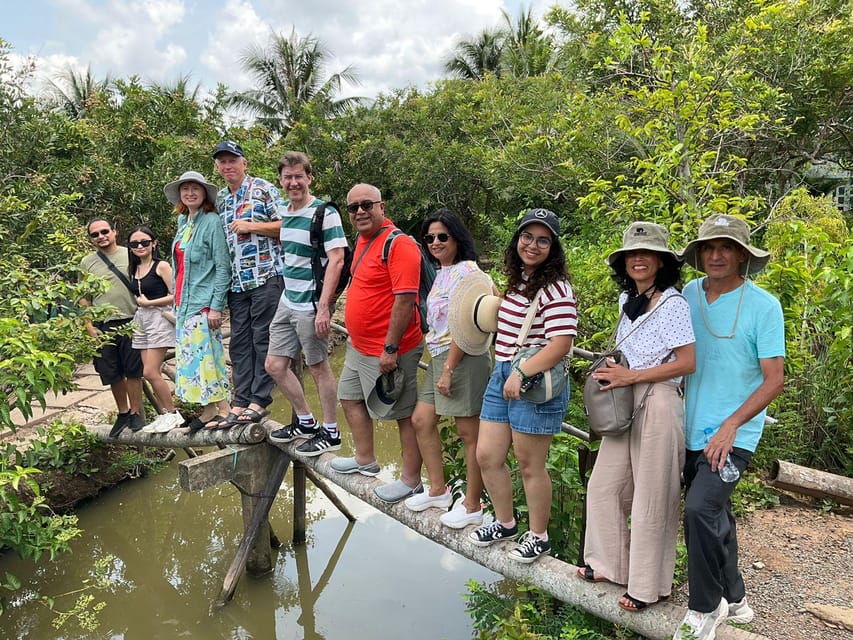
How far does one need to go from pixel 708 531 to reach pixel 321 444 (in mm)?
2504

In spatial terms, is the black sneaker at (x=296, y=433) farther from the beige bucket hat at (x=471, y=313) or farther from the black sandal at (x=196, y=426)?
the beige bucket hat at (x=471, y=313)

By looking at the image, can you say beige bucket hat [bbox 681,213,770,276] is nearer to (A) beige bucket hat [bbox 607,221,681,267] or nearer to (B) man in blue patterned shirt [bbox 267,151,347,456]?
(A) beige bucket hat [bbox 607,221,681,267]

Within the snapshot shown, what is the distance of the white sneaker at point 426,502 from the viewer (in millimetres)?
3477

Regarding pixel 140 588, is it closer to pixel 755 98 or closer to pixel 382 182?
pixel 755 98

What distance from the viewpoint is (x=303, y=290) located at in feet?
12.4

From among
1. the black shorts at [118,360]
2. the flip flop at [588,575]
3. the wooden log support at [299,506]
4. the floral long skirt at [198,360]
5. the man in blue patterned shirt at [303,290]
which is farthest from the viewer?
Answer: the wooden log support at [299,506]

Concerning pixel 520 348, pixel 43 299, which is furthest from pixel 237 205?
pixel 520 348

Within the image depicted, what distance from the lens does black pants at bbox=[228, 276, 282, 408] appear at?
4094mm

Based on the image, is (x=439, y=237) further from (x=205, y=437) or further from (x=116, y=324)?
(x=116, y=324)

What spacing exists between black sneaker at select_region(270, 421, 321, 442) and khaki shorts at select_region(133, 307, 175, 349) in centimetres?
124

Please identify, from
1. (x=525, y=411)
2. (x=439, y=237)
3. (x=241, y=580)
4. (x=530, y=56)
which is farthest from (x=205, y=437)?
(x=530, y=56)

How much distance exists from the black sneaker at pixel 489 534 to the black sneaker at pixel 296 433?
1.60 metres

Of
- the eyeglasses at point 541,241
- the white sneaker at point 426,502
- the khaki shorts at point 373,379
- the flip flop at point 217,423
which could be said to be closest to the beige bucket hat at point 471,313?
the eyeglasses at point 541,241

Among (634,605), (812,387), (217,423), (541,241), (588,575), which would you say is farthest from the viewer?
(812,387)
